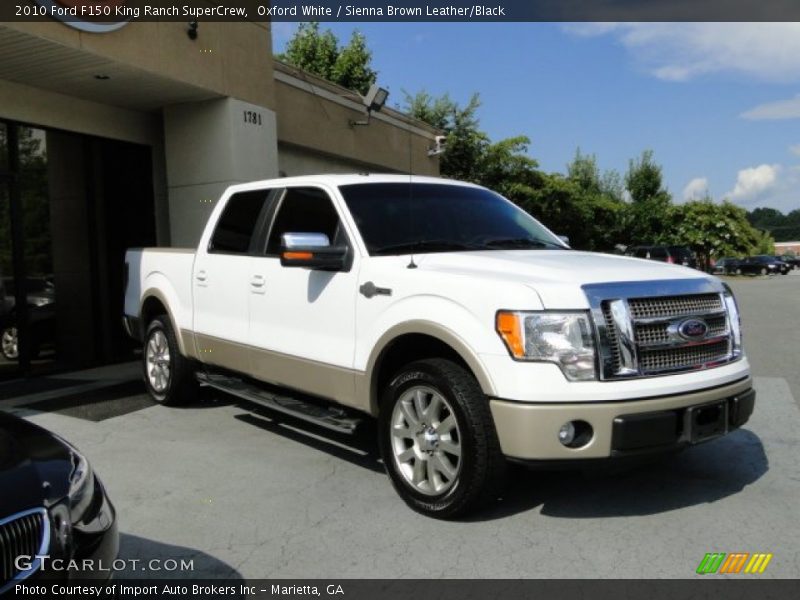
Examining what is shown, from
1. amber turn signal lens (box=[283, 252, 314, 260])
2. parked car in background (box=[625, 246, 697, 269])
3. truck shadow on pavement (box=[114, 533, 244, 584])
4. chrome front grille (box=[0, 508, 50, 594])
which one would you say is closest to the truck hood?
amber turn signal lens (box=[283, 252, 314, 260])

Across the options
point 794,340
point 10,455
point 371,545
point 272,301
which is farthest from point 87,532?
point 794,340

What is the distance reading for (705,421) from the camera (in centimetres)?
383

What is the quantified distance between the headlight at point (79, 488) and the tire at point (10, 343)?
6719 millimetres

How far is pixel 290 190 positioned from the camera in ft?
18.0

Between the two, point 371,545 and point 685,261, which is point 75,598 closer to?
point 371,545

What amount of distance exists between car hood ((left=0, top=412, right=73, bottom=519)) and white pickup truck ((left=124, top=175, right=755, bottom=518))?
6.18ft

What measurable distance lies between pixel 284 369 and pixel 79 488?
95.6 inches

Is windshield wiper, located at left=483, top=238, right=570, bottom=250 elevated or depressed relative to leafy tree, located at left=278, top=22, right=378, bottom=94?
depressed

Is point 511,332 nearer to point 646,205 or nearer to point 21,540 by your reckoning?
point 21,540

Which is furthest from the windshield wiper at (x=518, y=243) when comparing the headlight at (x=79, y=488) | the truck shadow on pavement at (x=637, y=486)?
the headlight at (x=79, y=488)

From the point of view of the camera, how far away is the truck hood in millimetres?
3641

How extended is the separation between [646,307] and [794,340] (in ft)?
27.0

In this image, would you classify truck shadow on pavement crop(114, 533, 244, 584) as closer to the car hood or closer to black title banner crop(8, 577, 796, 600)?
black title banner crop(8, 577, 796, 600)

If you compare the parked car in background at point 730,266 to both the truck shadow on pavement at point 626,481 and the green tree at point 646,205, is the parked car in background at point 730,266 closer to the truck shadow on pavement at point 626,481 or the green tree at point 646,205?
the green tree at point 646,205
